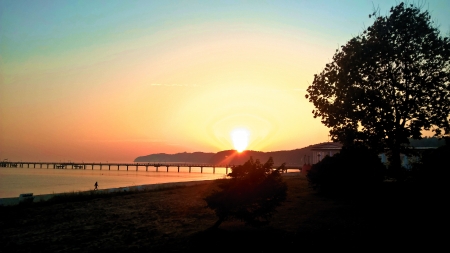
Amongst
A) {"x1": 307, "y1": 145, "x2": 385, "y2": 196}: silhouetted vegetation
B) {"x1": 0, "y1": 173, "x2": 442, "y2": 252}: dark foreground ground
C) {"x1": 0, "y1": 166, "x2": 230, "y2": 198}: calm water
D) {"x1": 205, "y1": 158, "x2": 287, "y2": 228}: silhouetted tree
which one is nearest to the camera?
{"x1": 0, "y1": 173, "x2": 442, "y2": 252}: dark foreground ground

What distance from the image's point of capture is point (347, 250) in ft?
32.7

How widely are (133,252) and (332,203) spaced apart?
12158mm

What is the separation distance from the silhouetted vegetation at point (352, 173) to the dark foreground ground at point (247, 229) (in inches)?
46.3

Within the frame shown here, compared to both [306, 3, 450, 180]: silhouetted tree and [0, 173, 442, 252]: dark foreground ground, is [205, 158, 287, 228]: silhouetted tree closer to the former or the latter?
[0, 173, 442, 252]: dark foreground ground

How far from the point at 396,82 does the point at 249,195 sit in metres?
15.6

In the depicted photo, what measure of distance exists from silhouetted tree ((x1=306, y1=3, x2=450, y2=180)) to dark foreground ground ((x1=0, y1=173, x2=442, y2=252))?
5.28 metres

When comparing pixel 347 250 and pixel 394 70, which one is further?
pixel 394 70

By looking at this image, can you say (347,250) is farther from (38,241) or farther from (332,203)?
(38,241)

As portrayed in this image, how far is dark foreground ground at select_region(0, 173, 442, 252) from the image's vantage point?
10.6 metres

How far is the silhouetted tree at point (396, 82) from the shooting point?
21.6 meters

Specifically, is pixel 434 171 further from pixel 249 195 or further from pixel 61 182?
pixel 61 182

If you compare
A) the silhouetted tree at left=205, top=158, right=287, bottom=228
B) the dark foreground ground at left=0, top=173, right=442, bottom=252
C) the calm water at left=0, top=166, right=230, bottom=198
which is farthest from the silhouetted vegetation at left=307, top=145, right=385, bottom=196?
the calm water at left=0, top=166, right=230, bottom=198

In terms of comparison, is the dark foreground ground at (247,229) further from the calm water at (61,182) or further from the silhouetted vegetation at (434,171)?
the calm water at (61,182)

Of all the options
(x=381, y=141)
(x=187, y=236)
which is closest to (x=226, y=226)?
(x=187, y=236)
